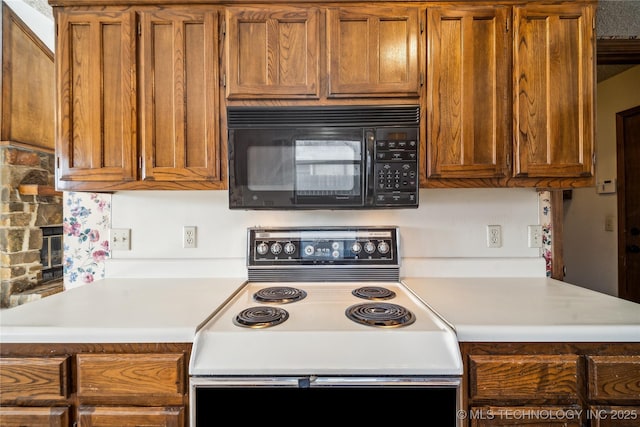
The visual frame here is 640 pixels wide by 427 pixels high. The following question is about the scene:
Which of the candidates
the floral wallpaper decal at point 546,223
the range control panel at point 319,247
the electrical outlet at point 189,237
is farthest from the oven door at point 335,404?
the floral wallpaper decal at point 546,223

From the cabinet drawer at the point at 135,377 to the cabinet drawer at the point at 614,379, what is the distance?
4.13ft

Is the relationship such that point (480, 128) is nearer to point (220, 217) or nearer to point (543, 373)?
point (543, 373)

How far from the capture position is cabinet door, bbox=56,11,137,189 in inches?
48.6

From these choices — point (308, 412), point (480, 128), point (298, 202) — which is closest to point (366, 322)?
point (308, 412)

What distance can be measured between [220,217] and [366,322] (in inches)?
37.9

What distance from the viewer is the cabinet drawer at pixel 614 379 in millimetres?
894

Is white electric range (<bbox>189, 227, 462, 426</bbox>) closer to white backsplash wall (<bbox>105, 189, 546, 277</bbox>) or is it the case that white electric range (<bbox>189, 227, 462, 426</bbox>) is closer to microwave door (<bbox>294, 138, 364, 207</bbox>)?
microwave door (<bbox>294, 138, 364, 207</bbox>)

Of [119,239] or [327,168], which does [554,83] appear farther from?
[119,239]

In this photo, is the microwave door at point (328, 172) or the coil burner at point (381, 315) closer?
the coil burner at point (381, 315)

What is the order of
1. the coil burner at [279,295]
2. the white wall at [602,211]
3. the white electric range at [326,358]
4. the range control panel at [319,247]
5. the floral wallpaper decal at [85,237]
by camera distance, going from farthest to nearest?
the white wall at [602,211]
the floral wallpaper decal at [85,237]
the range control panel at [319,247]
the coil burner at [279,295]
the white electric range at [326,358]

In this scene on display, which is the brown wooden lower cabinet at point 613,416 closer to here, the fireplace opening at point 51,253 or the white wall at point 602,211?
the white wall at point 602,211

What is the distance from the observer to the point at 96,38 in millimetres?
1240

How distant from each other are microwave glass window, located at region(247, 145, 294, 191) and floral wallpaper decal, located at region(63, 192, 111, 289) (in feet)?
2.99

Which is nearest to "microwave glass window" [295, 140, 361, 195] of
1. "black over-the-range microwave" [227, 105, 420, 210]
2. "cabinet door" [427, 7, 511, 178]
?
"black over-the-range microwave" [227, 105, 420, 210]
